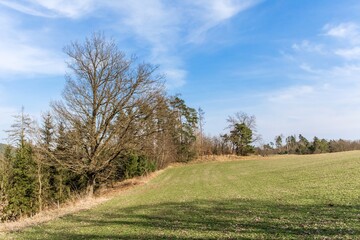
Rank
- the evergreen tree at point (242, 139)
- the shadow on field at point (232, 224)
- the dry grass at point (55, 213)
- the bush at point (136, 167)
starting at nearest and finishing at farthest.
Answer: the shadow on field at point (232, 224) → the dry grass at point (55, 213) → the bush at point (136, 167) → the evergreen tree at point (242, 139)

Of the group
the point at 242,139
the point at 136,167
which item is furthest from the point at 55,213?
the point at 242,139

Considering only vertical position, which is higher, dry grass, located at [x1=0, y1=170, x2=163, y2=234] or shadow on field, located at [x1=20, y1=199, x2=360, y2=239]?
shadow on field, located at [x1=20, y1=199, x2=360, y2=239]

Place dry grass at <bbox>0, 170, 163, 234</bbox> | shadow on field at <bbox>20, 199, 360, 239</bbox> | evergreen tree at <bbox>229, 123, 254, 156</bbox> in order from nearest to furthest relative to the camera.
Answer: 1. shadow on field at <bbox>20, 199, 360, 239</bbox>
2. dry grass at <bbox>0, 170, 163, 234</bbox>
3. evergreen tree at <bbox>229, 123, 254, 156</bbox>

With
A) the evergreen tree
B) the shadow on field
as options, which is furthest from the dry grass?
the evergreen tree

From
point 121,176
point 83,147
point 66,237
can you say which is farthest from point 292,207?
point 121,176

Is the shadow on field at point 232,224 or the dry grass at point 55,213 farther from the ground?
the shadow on field at point 232,224

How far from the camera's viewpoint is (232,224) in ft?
28.1

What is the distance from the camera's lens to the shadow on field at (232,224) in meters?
6.99

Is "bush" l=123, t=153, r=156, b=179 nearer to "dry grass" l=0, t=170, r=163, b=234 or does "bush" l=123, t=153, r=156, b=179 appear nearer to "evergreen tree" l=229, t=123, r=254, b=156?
"dry grass" l=0, t=170, r=163, b=234

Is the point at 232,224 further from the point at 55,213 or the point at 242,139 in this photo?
A: the point at 242,139

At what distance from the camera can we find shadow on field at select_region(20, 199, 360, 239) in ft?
22.9

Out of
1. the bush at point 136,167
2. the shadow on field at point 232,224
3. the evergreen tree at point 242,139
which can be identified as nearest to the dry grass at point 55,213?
the shadow on field at point 232,224

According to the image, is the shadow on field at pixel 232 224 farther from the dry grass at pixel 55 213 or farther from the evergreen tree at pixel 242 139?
the evergreen tree at pixel 242 139

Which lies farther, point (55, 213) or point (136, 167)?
point (136, 167)
